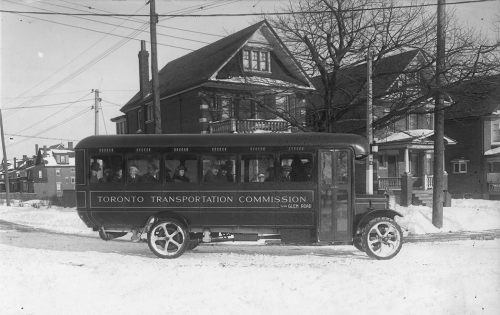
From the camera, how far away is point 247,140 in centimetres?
950

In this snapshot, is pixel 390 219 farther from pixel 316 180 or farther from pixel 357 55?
pixel 357 55

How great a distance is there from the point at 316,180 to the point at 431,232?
7.55 meters

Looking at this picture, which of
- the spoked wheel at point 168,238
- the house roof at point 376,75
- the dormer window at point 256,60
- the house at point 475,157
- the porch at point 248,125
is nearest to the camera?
the spoked wheel at point 168,238

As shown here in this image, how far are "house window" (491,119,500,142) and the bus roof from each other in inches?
1138

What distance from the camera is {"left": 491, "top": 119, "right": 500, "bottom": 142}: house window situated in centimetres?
3350

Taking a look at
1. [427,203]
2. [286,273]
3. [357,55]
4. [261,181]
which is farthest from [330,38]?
[427,203]

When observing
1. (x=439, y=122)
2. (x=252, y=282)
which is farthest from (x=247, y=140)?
(x=439, y=122)

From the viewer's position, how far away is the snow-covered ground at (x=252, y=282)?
6520 mm

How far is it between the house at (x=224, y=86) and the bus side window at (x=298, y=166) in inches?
345

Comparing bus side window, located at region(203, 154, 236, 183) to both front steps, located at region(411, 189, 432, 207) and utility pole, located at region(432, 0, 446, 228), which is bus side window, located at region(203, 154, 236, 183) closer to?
utility pole, located at region(432, 0, 446, 228)

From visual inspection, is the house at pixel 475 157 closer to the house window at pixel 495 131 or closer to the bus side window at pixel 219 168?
the house window at pixel 495 131

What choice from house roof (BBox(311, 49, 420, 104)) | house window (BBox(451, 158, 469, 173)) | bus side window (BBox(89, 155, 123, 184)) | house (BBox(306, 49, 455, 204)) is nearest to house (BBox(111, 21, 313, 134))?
house (BBox(306, 49, 455, 204))

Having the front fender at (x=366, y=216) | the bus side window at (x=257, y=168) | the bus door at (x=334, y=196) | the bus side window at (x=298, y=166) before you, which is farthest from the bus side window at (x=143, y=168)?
the front fender at (x=366, y=216)

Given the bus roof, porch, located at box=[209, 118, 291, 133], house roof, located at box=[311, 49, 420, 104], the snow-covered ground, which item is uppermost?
house roof, located at box=[311, 49, 420, 104]
